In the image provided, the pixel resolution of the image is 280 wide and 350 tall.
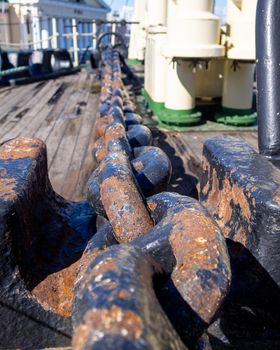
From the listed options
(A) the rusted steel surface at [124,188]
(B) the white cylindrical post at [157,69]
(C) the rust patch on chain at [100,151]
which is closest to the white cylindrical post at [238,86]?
(B) the white cylindrical post at [157,69]

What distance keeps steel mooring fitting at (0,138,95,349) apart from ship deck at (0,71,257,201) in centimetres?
114

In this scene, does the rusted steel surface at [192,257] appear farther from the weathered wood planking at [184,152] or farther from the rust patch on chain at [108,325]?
the weathered wood planking at [184,152]

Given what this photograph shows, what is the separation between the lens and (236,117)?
3.92 meters

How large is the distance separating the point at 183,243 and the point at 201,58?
3.01 m

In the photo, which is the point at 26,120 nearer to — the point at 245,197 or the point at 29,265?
the point at 29,265

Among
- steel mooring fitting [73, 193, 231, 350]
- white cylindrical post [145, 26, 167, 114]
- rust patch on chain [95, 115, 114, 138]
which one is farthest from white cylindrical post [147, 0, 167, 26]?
steel mooring fitting [73, 193, 231, 350]

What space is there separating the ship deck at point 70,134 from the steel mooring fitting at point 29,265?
114 cm

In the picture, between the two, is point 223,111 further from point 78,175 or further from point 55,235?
point 55,235

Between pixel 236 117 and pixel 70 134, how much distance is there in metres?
1.47

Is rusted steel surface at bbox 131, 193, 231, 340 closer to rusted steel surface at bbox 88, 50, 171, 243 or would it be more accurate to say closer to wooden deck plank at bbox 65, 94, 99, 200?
rusted steel surface at bbox 88, 50, 171, 243

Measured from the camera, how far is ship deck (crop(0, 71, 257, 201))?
2467 mm

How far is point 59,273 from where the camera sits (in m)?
0.91

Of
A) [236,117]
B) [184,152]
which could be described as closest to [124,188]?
[184,152]

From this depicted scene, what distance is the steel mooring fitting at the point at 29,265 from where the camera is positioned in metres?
0.79
